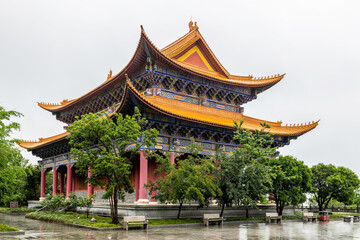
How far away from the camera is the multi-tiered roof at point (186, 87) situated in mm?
27688

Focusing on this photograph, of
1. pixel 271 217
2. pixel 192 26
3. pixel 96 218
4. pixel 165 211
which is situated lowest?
pixel 271 217

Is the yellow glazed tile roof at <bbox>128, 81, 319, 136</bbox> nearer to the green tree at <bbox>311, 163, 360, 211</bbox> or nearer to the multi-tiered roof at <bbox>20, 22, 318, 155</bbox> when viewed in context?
the multi-tiered roof at <bbox>20, 22, 318, 155</bbox>

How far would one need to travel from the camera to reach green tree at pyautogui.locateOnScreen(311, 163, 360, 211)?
39.0 metres

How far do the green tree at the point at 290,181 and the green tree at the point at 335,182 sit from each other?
1082cm

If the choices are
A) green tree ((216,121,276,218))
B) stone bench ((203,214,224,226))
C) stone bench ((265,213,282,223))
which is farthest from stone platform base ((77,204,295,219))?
stone bench ((265,213,282,223))

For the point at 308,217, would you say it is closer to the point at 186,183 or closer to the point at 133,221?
the point at 186,183

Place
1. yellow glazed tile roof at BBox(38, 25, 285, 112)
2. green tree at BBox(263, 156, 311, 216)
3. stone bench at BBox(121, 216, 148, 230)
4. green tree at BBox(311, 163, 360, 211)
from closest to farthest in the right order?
stone bench at BBox(121, 216, 148, 230)
green tree at BBox(263, 156, 311, 216)
yellow glazed tile roof at BBox(38, 25, 285, 112)
green tree at BBox(311, 163, 360, 211)

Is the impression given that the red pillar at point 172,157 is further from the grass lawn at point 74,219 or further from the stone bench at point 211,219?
the grass lawn at point 74,219

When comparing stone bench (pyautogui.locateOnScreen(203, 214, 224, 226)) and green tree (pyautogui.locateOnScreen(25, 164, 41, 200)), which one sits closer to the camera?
stone bench (pyautogui.locateOnScreen(203, 214, 224, 226))

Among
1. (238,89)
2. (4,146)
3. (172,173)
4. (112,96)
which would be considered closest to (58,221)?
(4,146)

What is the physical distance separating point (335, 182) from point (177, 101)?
20.5m

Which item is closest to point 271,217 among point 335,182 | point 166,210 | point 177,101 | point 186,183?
point 166,210

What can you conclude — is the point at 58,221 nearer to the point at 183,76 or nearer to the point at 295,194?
the point at 183,76

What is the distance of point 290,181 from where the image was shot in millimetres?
28203
